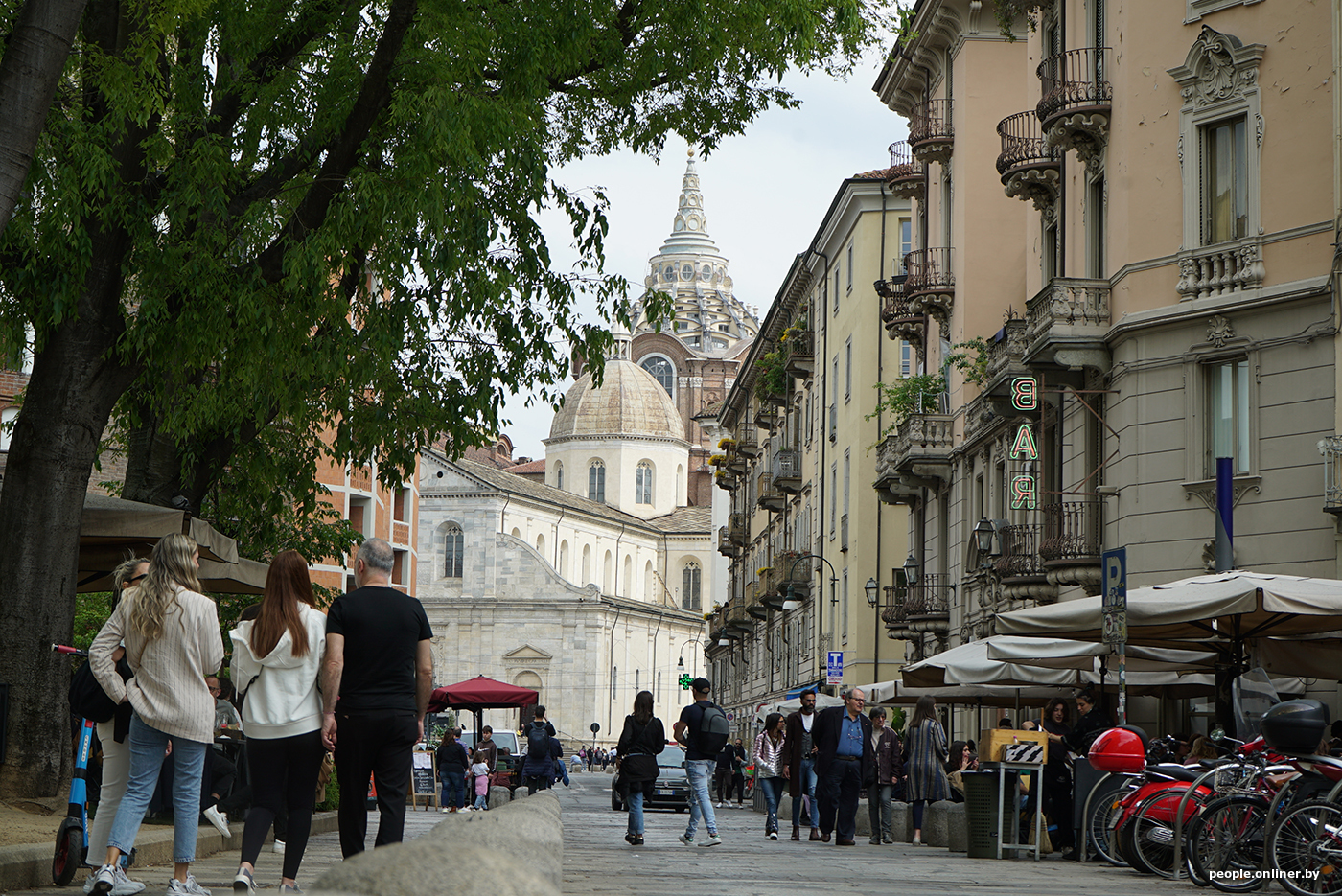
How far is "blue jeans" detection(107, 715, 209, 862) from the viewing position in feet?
27.3

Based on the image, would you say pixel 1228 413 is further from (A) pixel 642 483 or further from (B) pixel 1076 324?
(A) pixel 642 483

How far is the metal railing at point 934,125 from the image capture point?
34688 millimetres

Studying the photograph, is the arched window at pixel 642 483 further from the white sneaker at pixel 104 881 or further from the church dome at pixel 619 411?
the white sneaker at pixel 104 881

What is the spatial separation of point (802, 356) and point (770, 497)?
728 cm

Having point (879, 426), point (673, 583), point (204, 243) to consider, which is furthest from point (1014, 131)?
point (673, 583)

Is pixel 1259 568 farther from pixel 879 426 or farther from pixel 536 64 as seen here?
pixel 879 426

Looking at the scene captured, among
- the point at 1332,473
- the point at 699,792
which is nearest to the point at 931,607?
the point at 1332,473

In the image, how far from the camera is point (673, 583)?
12712 cm

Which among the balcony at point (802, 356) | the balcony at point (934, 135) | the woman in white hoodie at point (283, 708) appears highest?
the balcony at point (934, 135)

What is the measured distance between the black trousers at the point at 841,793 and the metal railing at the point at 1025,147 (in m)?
11.4

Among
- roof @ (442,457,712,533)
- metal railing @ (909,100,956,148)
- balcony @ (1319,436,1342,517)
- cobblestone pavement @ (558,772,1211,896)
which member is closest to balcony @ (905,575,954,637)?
metal railing @ (909,100,956,148)

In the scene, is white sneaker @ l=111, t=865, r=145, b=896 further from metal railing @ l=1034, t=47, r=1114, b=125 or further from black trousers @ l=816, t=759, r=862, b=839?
metal railing @ l=1034, t=47, r=1114, b=125

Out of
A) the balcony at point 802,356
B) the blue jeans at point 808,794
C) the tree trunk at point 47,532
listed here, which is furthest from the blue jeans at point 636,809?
the balcony at point 802,356

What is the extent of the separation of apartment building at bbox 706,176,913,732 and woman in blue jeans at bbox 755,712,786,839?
11111 mm
